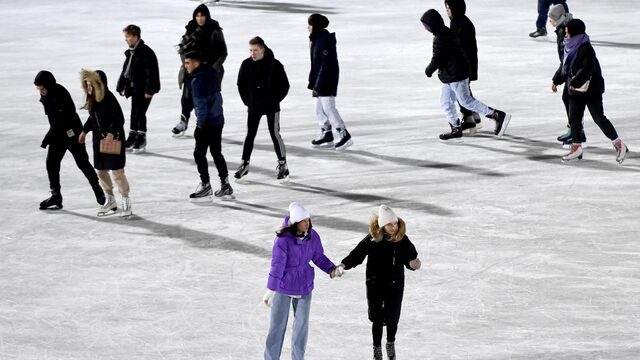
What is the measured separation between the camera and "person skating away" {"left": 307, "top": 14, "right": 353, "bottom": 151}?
15867mm

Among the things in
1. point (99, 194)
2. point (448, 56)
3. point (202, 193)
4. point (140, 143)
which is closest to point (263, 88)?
point (202, 193)

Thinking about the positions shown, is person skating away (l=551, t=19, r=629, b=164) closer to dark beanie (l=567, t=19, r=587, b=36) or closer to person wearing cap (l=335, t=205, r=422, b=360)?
dark beanie (l=567, t=19, r=587, b=36)

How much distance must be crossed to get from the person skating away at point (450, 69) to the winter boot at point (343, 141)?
1.31 meters

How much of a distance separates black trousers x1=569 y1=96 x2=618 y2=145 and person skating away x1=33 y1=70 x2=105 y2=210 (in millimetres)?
5738

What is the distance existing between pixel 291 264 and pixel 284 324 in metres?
0.47

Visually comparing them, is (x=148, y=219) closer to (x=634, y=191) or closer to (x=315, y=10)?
(x=634, y=191)

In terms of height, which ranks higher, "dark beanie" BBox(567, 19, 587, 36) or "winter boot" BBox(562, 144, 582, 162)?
"dark beanie" BBox(567, 19, 587, 36)

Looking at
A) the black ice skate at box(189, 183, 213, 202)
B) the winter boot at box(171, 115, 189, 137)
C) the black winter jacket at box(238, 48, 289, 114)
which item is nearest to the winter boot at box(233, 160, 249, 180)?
the black winter jacket at box(238, 48, 289, 114)

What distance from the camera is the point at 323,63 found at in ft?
52.5

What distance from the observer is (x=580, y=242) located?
12.2m

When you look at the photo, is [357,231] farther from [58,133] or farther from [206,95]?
[58,133]

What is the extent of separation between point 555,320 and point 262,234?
3726 millimetres

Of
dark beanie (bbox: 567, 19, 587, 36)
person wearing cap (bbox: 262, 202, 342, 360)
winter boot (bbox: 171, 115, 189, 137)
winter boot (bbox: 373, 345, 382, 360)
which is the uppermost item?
dark beanie (bbox: 567, 19, 587, 36)

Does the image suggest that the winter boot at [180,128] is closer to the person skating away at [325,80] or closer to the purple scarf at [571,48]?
the person skating away at [325,80]
